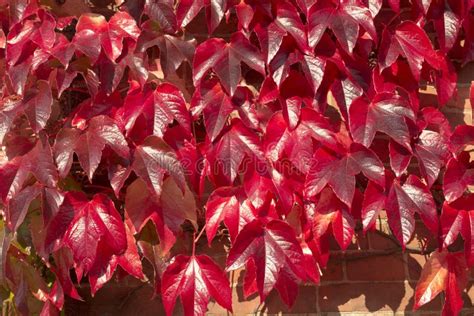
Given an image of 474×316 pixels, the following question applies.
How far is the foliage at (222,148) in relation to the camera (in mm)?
1420

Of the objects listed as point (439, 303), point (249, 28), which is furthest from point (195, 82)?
point (439, 303)

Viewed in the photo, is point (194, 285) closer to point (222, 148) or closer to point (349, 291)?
point (222, 148)

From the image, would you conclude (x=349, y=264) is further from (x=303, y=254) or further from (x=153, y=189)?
(x=153, y=189)

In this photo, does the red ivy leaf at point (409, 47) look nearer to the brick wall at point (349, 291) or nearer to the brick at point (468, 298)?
the brick wall at point (349, 291)

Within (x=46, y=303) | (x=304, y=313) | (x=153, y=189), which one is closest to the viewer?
(x=153, y=189)

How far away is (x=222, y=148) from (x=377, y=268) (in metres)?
0.52

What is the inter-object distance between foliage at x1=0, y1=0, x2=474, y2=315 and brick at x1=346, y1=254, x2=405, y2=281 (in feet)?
0.47

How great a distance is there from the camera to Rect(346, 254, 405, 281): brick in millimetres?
1666

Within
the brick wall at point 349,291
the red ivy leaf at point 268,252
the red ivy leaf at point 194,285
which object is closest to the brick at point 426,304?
the brick wall at point 349,291

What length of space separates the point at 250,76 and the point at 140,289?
60 cm

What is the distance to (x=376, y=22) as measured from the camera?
1706 millimetres

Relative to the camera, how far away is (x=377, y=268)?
1671mm

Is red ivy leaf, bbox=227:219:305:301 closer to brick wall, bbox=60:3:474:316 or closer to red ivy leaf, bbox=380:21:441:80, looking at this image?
brick wall, bbox=60:3:474:316

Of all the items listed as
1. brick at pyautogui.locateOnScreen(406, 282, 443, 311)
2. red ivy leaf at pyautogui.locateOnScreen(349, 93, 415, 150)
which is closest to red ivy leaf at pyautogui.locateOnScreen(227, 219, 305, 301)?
red ivy leaf at pyautogui.locateOnScreen(349, 93, 415, 150)
